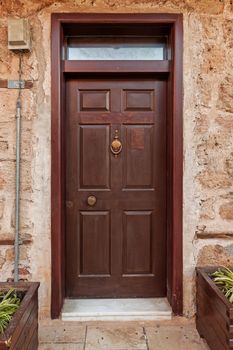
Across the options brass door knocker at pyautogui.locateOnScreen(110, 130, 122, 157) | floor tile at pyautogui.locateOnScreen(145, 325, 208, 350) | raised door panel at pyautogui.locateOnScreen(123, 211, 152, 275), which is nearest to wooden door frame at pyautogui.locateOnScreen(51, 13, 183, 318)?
floor tile at pyautogui.locateOnScreen(145, 325, 208, 350)

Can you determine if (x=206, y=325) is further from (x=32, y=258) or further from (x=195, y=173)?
(x=32, y=258)

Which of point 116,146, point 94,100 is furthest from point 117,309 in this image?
point 94,100

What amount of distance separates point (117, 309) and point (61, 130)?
1447mm

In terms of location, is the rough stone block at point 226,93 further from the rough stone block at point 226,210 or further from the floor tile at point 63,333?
the floor tile at point 63,333

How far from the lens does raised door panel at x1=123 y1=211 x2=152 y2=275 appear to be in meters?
2.83

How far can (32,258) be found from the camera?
2.58 metres

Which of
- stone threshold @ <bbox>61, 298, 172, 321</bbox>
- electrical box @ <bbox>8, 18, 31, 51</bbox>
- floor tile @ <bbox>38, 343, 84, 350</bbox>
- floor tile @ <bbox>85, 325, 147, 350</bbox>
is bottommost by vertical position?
floor tile @ <bbox>38, 343, 84, 350</bbox>

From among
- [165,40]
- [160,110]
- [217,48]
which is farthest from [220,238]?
[165,40]

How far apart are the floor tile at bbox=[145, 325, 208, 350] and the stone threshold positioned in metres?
0.13

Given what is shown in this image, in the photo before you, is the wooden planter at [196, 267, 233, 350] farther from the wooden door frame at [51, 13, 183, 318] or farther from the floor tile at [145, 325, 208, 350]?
the wooden door frame at [51, 13, 183, 318]

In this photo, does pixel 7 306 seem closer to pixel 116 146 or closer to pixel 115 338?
pixel 115 338

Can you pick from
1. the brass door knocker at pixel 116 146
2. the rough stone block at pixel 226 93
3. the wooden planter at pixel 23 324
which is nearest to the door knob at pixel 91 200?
the brass door knocker at pixel 116 146

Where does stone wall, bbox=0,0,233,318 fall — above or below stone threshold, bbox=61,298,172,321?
above

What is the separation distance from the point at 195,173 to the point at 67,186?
1020mm
